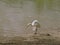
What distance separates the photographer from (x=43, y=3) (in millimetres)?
1614

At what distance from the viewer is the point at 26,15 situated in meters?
1.31

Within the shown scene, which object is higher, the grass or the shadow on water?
the shadow on water

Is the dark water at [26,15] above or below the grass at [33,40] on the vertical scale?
above

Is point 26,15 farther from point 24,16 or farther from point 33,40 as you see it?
point 33,40

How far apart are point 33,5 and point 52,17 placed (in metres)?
0.27

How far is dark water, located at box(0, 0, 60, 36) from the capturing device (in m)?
1.09

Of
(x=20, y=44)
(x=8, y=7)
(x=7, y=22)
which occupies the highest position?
(x=8, y=7)

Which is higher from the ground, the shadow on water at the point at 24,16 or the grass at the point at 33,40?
the shadow on water at the point at 24,16

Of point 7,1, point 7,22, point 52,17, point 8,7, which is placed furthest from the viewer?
point 7,1

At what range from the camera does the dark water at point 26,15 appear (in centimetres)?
109

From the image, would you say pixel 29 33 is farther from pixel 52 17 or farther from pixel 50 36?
pixel 52 17

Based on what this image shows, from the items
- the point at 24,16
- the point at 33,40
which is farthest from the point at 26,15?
the point at 33,40

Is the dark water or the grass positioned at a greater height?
the dark water

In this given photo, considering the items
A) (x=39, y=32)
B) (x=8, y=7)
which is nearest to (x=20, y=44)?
(x=39, y=32)
